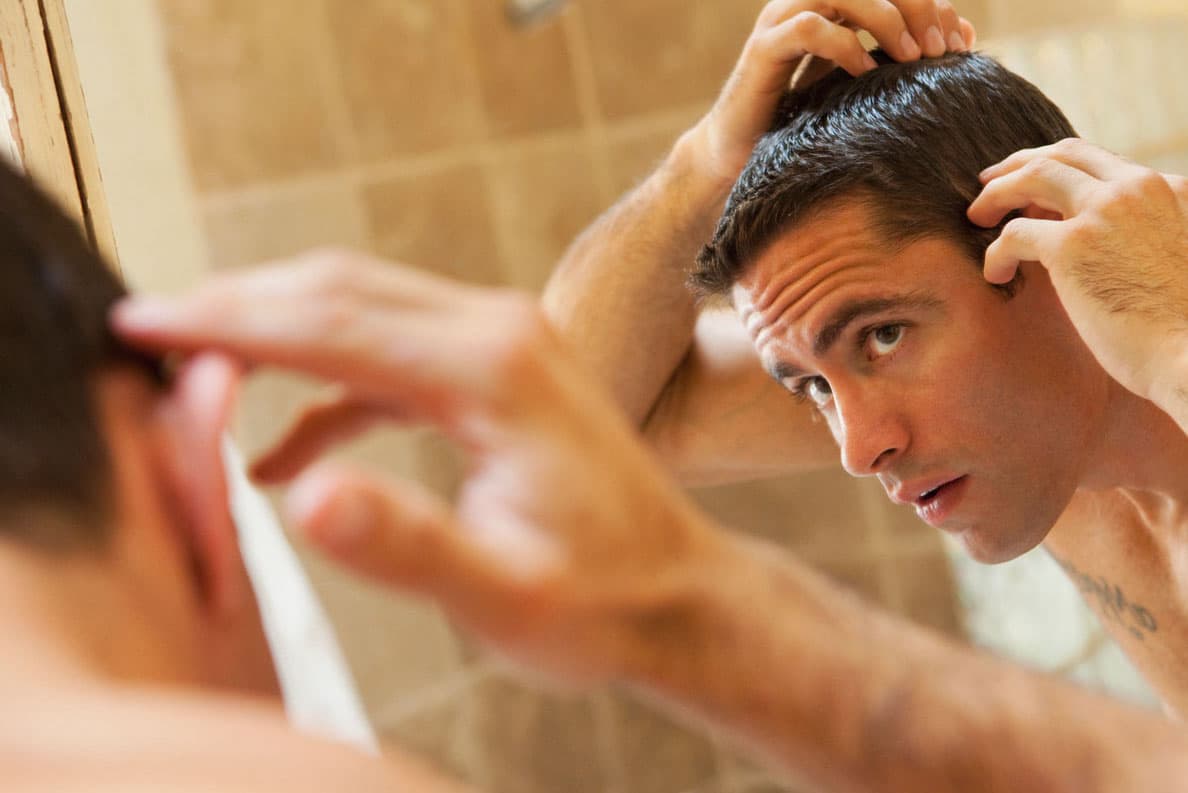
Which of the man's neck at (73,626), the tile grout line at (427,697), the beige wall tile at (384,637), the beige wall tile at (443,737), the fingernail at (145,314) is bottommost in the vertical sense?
the beige wall tile at (443,737)

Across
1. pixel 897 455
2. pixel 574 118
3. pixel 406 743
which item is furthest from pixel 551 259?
pixel 897 455

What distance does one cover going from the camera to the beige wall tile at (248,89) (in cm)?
181

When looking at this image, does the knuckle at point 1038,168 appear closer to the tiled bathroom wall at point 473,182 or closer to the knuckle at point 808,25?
the knuckle at point 808,25

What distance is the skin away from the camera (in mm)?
312

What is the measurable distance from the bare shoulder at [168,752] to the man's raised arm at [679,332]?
974 millimetres

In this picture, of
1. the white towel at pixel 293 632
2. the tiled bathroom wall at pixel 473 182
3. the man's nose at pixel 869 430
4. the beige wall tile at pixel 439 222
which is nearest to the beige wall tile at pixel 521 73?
the tiled bathroom wall at pixel 473 182

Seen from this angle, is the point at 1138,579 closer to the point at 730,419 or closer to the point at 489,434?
the point at 730,419

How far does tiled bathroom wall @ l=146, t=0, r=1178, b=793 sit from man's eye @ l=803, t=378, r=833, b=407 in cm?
95

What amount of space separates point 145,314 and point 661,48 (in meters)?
1.99

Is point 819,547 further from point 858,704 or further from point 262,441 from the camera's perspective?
point 858,704

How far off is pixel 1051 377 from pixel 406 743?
1252mm

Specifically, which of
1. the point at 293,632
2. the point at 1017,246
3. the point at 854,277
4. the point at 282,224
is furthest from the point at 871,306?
the point at 282,224

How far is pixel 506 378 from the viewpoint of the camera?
40cm

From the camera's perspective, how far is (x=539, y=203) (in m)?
2.24
